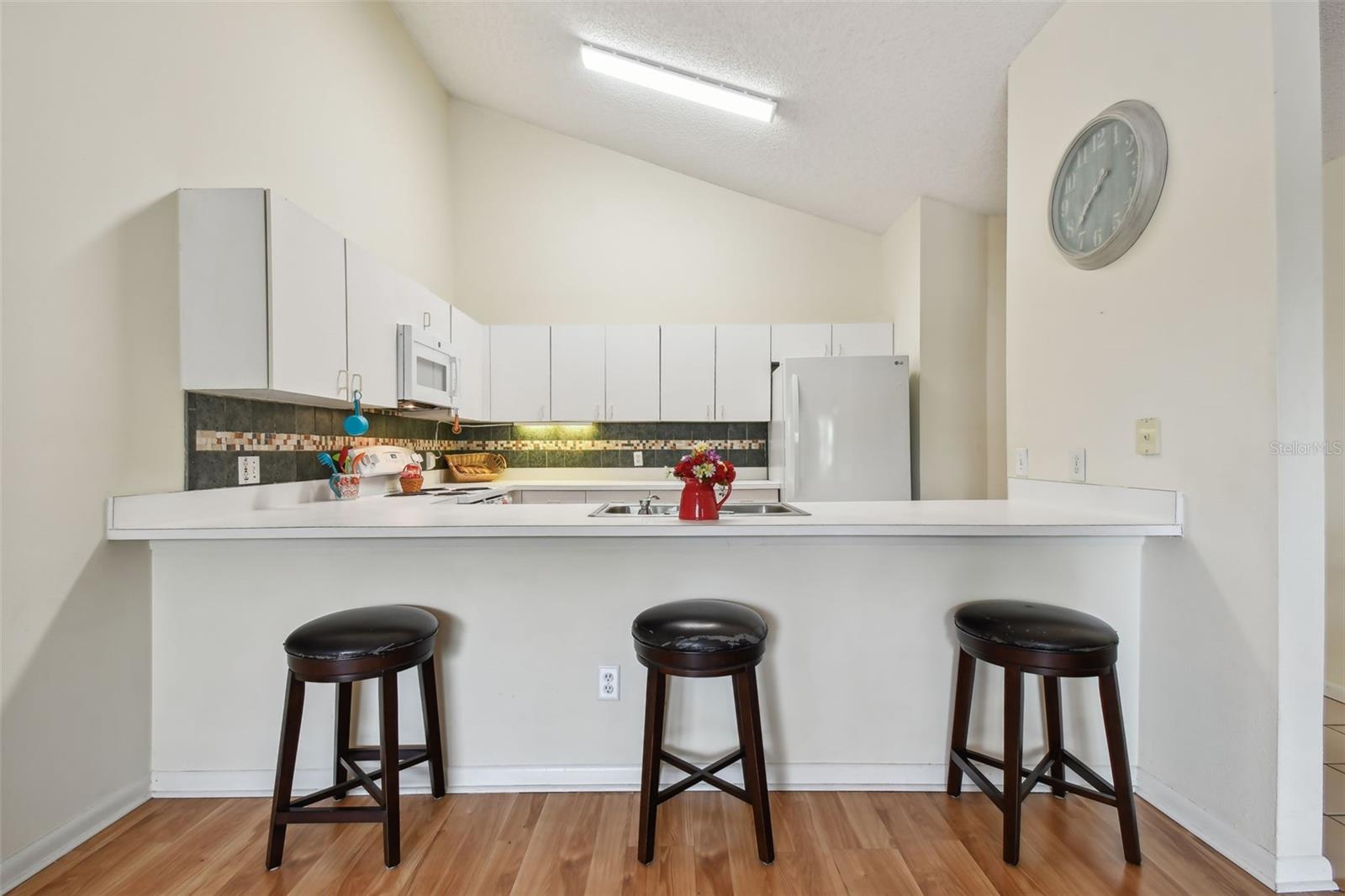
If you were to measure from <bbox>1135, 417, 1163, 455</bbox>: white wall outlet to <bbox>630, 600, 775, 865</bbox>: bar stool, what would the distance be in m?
1.33

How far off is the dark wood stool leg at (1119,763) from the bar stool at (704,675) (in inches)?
36.3

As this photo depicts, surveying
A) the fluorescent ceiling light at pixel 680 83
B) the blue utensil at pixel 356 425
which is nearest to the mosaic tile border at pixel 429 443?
the blue utensil at pixel 356 425

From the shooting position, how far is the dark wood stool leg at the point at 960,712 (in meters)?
1.70

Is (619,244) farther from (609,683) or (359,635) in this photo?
(359,635)

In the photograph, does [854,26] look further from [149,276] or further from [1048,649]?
[149,276]

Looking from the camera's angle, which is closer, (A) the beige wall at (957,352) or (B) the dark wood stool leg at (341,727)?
(B) the dark wood stool leg at (341,727)

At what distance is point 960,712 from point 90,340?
111 inches

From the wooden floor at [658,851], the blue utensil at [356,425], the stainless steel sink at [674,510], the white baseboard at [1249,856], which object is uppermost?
the blue utensil at [356,425]

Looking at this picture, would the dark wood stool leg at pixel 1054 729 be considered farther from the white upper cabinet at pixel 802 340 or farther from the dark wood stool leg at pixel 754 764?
the white upper cabinet at pixel 802 340

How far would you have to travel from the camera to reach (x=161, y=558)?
71.1 inches

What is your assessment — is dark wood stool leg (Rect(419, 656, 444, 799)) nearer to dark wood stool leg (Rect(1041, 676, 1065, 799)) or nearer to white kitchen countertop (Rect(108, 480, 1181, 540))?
white kitchen countertop (Rect(108, 480, 1181, 540))

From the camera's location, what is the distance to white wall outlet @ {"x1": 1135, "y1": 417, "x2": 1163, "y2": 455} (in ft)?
5.58

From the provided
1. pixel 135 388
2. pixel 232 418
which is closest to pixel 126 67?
pixel 135 388

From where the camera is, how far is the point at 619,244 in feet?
14.4
